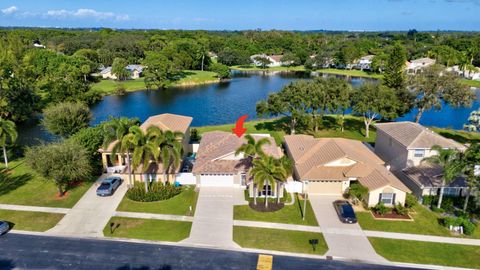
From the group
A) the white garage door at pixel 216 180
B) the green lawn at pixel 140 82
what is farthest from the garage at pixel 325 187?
the green lawn at pixel 140 82

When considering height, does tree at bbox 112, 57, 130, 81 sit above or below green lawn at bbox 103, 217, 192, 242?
above

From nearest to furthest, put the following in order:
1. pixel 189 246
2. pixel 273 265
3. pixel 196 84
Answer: pixel 273 265
pixel 189 246
pixel 196 84

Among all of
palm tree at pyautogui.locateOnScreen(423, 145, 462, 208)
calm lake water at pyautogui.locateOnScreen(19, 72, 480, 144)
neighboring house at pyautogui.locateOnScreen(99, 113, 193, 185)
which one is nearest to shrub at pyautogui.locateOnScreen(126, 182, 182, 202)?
neighboring house at pyautogui.locateOnScreen(99, 113, 193, 185)

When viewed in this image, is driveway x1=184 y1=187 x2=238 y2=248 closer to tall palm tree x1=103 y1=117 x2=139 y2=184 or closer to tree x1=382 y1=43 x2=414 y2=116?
tall palm tree x1=103 y1=117 x2=139 y2=184

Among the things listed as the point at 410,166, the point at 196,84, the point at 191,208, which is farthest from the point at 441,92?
the point at 196,84

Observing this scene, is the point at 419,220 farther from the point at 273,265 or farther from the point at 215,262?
the point at 215,262

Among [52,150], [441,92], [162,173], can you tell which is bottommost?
[162,173]

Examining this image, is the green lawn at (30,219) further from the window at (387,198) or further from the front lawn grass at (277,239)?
the window at (387,198)
